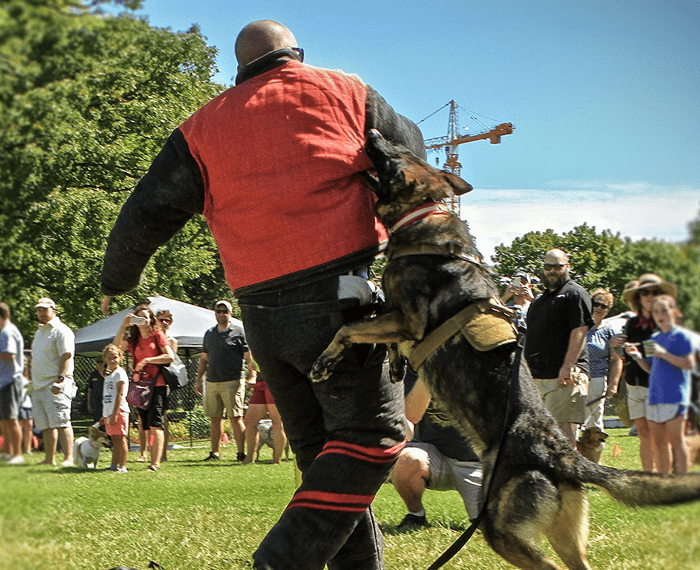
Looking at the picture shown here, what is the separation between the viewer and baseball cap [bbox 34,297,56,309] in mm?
1747

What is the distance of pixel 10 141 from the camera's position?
1543mm

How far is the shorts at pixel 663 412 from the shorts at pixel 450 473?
3.22 metres

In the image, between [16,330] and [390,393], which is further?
[390,393]

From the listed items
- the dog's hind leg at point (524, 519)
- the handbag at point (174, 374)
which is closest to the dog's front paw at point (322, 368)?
the dog's hind leg at point (524, 519)

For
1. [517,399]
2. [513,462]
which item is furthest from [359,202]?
[513,462]

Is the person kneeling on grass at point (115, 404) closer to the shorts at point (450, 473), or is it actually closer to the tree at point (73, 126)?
the tree at point (73, 126)

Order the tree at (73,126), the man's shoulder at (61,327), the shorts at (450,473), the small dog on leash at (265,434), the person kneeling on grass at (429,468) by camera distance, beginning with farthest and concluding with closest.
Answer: the small dog on leash at (265,434) → the person kneeling on grass at (429,468) → the shorts at (450,473) → the man's shoulder at (61,327) → the tree at (73,126)

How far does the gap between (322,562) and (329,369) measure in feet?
1.86

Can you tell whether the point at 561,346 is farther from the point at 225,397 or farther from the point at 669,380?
the point at 225,397

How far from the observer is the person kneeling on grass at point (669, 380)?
1.53 metres

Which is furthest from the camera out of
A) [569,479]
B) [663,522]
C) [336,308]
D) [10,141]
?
[336,308]

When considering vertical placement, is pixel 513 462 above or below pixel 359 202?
below

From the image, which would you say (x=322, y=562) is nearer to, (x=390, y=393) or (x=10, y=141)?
(x=390, y=393)

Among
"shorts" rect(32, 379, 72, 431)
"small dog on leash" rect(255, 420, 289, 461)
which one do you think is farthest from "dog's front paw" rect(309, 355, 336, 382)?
"small dog on leash" rect(255, 420, 289, 461)
